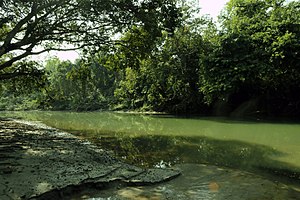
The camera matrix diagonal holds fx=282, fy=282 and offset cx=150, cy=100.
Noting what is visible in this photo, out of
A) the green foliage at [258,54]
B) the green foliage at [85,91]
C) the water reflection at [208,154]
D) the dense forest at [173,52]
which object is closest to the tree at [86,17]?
the dense forest at [173,52]

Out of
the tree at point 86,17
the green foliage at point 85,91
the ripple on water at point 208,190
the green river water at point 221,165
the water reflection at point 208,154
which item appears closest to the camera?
the ripple on water at point 208,190

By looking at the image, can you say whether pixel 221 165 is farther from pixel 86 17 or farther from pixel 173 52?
pixel 173 52

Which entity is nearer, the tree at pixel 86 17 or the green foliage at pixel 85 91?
the tree at pixel 86 17

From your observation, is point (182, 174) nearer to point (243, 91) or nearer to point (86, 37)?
point (86, 37)

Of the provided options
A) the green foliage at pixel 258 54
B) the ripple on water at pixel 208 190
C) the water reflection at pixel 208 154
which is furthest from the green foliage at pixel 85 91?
the ripple on water at pixel 208 190

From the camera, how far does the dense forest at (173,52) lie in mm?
15039

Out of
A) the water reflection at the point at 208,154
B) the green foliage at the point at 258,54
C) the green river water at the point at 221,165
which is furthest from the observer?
the green foliage at the point at 258,54

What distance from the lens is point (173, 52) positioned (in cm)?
3453

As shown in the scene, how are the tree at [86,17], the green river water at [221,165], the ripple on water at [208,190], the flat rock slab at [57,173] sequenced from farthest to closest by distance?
1. the tree at [86,17]
2. the green river water at [221,165]
3. the ripple on water at [208,190]
4. the flat rock slab at [57,173]

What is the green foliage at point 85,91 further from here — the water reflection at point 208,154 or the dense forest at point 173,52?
the water reflection at point 208,154

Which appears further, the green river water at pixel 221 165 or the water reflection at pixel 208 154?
the water reflection at pixel 208 154

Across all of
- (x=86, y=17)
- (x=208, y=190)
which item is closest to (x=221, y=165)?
(x=208, y=190)

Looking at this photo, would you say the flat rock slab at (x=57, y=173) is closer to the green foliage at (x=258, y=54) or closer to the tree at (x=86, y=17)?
the tree at (x=86, y=17)

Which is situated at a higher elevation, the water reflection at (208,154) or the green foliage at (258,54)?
the green foliage at (258,54)
